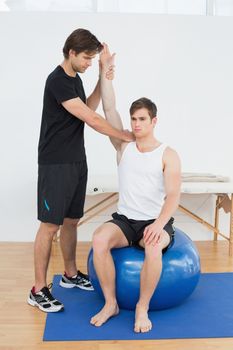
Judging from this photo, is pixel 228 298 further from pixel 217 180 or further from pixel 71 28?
pixel 71 28

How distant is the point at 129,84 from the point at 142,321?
218 centimetres

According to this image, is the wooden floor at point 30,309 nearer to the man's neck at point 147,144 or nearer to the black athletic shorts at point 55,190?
the black athletic shorts at point 55,190

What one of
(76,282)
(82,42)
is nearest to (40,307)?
(76,282)

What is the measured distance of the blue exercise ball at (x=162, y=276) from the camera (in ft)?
6.88

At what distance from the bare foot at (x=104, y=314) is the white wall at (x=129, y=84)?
1.69 m

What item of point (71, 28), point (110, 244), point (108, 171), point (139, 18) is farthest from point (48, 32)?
point (110, 244)

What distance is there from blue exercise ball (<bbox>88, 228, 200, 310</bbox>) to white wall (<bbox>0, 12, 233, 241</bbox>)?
157cm

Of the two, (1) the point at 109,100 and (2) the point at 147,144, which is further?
(1) the point at 109,100

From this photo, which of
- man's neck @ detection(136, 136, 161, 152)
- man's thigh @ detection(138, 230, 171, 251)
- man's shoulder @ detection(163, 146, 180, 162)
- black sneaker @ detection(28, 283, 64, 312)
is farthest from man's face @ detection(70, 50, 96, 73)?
black sneaker @ detection(28, 283, 64, 312)

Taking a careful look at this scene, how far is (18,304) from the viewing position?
2336 millimetres

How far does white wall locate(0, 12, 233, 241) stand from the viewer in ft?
11.4

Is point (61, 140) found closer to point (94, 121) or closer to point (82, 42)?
point (94, 121)

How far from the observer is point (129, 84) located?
358 centimetres

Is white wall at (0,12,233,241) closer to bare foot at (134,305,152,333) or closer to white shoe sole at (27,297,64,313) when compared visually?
white shoe sole at (27,297,64,313)
